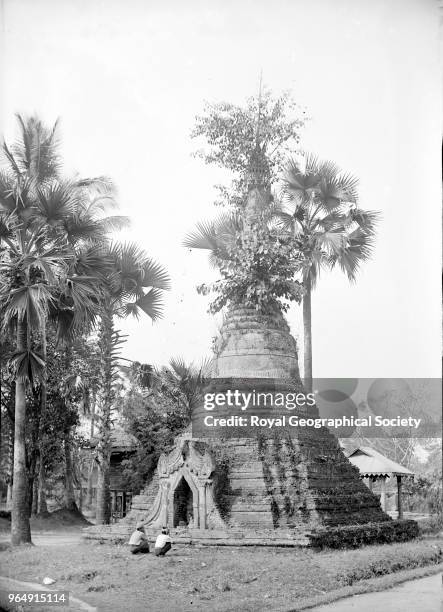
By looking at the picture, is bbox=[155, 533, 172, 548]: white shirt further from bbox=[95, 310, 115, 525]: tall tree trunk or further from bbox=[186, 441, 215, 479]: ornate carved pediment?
bbox=[95, 310, 115, 525]: tall tree trunk

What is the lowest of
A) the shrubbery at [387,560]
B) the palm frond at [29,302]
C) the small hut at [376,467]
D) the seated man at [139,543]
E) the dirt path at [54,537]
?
the dirt path at [54,537]

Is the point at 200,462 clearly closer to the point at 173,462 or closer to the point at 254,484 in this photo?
the point at 173,462

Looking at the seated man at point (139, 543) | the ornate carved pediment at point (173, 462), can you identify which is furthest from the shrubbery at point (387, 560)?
the ornate carved pediment at point (173, 462)

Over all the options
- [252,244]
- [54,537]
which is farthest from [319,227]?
[54,537]

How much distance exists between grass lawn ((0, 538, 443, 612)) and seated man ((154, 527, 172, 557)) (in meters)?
0.17

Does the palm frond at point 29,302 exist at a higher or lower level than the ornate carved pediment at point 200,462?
higher

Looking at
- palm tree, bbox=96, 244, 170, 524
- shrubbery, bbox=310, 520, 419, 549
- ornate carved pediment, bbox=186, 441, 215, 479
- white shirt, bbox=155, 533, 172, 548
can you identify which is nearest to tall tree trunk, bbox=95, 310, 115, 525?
palm tree, bbox=96, 244, 170, 524

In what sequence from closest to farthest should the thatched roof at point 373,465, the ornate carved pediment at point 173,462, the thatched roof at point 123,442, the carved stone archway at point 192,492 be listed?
the carved stone archway at point 192,492 → the ornate carved pediment at point 173,462 → the thatched roof at point 373,465 → the thatched roof at point 123,442

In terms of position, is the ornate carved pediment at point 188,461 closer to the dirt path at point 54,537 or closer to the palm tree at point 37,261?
the palm tree at point 37,261

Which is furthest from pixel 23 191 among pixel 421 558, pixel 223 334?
pixel 421 558

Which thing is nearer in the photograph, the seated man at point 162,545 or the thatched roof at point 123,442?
the seated man at point 162,545

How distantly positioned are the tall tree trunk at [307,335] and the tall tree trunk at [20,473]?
635 cm

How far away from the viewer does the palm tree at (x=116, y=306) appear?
15859 millimetres

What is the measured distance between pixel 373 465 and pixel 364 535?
24.6 ft
